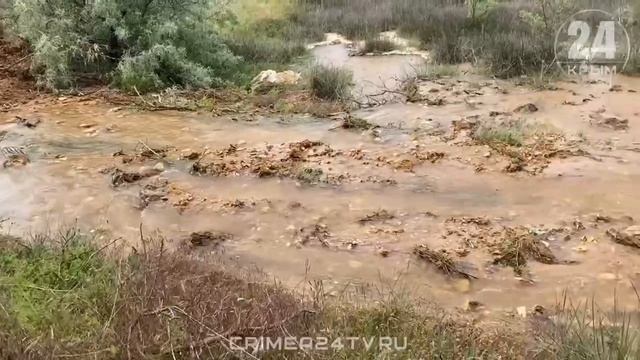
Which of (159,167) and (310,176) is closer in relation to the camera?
(310,176)

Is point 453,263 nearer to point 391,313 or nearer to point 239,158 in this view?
point 391,313

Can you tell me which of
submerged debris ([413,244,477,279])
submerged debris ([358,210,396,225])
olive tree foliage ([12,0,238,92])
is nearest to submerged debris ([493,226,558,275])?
submerged debris ([413,244,477,279])

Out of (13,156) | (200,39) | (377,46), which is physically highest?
(200,39)

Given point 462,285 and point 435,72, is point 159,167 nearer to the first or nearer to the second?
point 462,285

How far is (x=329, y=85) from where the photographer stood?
8562mm

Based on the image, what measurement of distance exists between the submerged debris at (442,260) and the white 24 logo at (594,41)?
626cm

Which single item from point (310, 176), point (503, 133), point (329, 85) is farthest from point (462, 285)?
point (329, 85)

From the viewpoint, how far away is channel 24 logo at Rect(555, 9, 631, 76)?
9.55m

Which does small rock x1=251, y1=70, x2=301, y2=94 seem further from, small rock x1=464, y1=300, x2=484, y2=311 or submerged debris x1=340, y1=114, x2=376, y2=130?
small rock x1=464, y1=300, x2=484, y2=311

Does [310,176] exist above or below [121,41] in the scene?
below

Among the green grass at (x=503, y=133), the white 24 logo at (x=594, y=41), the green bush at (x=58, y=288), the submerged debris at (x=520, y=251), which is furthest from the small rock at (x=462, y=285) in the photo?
the white 24 logo at (x=594, y=41)

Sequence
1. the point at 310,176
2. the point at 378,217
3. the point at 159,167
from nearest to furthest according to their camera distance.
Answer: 1. the point at 378,217
2. the point at 310,176
3. the point at 159,167

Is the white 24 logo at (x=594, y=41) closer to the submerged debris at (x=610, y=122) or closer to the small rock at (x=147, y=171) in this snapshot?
the submerged debris at (x=610, y=122)

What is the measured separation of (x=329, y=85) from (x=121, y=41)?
9.64 feet
